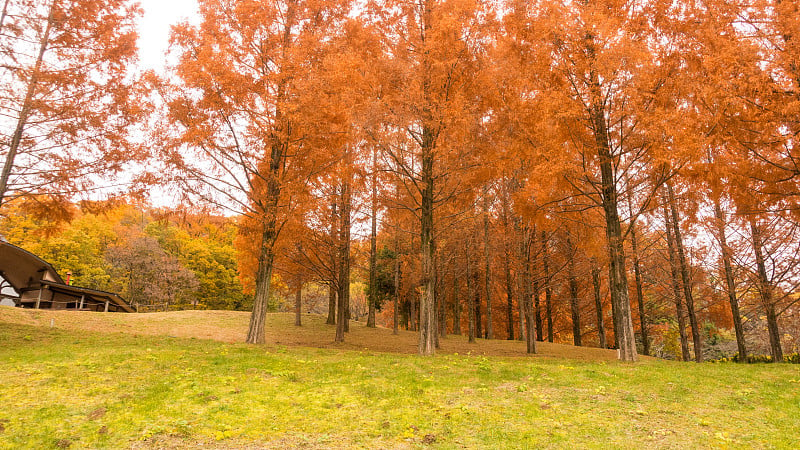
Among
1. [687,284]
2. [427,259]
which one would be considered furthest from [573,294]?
Result: [427,259]

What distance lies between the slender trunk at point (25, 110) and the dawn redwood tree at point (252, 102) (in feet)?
8.88

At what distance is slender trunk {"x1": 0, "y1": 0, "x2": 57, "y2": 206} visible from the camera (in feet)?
32.2

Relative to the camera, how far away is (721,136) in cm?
911

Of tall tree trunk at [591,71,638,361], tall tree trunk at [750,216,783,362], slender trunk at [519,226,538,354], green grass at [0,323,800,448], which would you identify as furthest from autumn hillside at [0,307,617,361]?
green grass at [0,323,800,448]

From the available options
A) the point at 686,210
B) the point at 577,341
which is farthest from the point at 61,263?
the point at 686,210

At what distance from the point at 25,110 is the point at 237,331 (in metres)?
11.3

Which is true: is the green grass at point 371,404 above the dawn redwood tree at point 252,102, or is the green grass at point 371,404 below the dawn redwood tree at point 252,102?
below

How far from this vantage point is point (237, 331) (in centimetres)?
1811

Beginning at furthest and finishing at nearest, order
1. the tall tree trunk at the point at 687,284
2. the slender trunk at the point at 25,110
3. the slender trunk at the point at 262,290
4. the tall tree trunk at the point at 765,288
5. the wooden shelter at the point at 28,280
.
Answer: the wooden shelter at the point at 28,280
the tall tree trunk at the point at 687,284
the tall tree trunk at the point at 765,288
the slender trunk at the point at 262,290
the slender trunk at the point at 25,110

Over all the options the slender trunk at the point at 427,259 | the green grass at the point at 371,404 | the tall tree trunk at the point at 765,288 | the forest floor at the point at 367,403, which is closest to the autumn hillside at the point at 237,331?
the slender trunk at the point at 427,259

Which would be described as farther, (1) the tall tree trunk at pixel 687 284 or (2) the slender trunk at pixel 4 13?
(1) the tall tree trunk at pixel 687 284

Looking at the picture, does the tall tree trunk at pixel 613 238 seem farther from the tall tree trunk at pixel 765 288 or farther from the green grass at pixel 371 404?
the tall tree trunk at pixel 765 288

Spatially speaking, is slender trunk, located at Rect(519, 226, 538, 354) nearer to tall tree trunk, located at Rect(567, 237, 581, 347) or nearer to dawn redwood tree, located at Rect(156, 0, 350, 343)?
tall tree trunk, located at Rect(567, 237, 581, 347)

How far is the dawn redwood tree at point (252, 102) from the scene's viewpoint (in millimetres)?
10883
